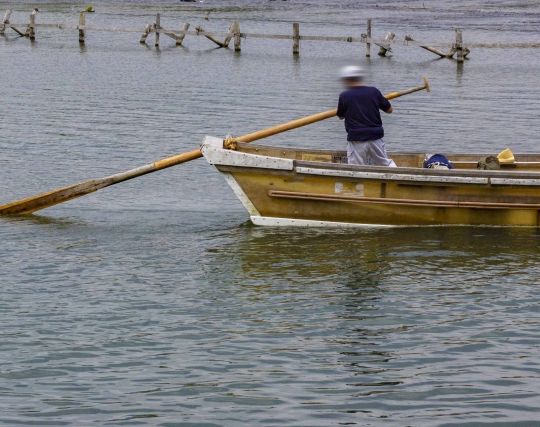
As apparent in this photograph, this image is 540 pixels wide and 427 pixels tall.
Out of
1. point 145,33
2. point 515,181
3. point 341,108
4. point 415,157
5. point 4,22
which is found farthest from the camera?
point 4,22

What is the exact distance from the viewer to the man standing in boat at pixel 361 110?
55.4 feet

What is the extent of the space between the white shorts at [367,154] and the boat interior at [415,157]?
2.68 ft

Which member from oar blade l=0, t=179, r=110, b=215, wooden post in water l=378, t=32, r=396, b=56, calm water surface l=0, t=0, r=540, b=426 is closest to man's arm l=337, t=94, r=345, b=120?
calm water surface l=0, t=0, r=540, b=426

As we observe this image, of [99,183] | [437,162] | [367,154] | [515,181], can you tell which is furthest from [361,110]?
[99,183]

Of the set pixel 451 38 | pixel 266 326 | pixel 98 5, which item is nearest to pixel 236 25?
pixel 451 38

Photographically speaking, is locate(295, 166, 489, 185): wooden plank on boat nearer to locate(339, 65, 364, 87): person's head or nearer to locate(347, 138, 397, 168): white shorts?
locate(347, 138, 397, 168): white shorts

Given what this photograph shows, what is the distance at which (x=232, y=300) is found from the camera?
14.0 meters

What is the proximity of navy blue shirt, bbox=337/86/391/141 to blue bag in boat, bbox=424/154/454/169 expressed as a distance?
109 centimetres

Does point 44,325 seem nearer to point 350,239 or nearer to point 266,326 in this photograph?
point 266,326

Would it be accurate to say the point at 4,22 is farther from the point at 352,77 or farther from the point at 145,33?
the point at 352,77

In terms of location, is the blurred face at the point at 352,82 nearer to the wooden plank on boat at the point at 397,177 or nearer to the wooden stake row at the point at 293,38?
the wooden plank on boat at the point at 397,177

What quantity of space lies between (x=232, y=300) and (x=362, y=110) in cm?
426

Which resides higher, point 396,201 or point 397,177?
point 397,177

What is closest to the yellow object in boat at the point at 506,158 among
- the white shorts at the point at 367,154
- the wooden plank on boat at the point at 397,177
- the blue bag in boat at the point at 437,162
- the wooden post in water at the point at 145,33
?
the blue bag in boat at the point at 437,162
